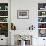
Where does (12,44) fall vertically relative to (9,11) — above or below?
below

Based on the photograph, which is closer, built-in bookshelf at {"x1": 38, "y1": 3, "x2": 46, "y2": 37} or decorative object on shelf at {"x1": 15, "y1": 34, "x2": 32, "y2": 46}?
decorative object on shelf at {"x1": 15, "y1": 34, "x2": 32, "y2": 46}

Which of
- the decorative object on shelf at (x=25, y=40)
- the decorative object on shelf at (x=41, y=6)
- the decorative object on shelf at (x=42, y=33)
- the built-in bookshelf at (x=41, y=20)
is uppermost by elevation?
the decorative object on shelf at (x=41, y=6)

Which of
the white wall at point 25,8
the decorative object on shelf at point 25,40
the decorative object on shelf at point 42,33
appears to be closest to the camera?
the decorative object on shelf at point 25,40

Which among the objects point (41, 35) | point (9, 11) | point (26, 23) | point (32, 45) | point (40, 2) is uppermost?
point (40, 2)

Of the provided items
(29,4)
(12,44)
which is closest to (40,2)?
(29,4)

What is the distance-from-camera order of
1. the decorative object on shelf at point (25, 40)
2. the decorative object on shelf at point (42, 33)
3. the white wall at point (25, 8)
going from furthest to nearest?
the decorative object on shelf at point (42, 33) < the white wall at point (25, 8) < the decorative object on shelf at point (25, 40)

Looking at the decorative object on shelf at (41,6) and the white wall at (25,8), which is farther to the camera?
the decorative object on shelf at (41,6)

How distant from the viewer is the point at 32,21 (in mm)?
6039

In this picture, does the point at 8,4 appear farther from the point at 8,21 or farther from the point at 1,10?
the point at 8,21

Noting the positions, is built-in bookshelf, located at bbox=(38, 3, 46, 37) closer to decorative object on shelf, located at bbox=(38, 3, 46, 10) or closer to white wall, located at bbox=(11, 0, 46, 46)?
decorative object on shelf, located at bbox=(38, 3, 46, 10)

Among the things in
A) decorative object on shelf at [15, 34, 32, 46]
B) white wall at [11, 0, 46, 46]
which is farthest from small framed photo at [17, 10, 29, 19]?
decorative object on shelf at [15, 34, 32, 46]

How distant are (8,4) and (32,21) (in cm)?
153

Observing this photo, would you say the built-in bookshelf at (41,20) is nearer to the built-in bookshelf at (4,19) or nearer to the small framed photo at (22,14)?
the small framed photo at (22,14)

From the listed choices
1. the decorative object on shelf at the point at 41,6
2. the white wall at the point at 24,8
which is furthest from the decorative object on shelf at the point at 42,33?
the decorative object on shelf at the point at 41,6
